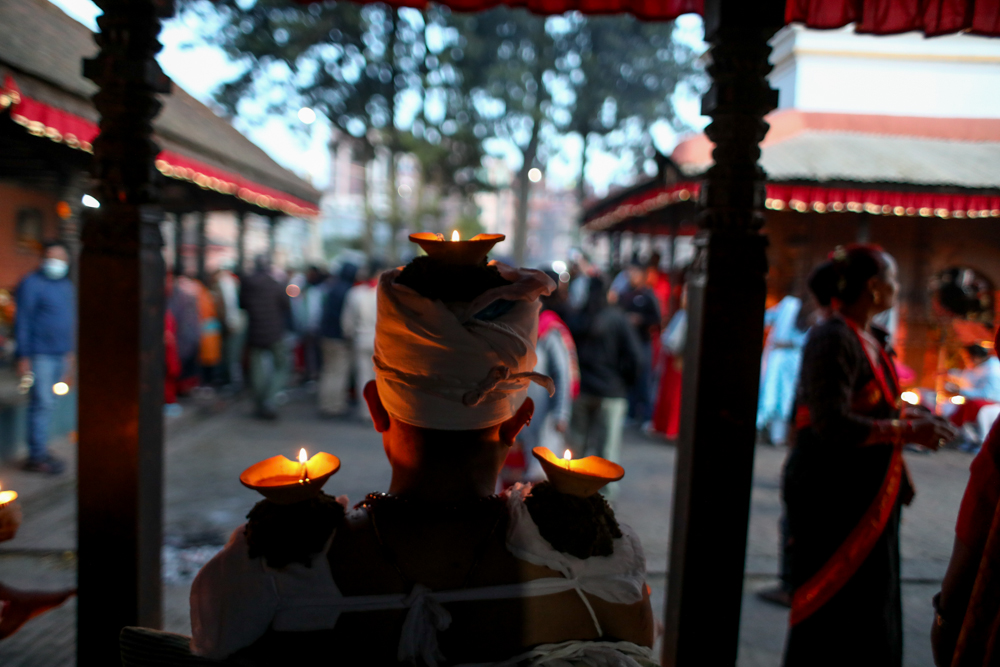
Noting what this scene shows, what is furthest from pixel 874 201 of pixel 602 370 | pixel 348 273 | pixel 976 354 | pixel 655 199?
pixel 348 273

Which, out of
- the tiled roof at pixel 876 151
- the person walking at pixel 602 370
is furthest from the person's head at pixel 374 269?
the tiled roof at pixel 876 151

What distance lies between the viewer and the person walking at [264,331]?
916cm

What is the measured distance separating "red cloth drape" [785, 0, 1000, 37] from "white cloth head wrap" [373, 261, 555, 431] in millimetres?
2278

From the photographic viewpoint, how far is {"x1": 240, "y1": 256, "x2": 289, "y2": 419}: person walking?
30.0ft

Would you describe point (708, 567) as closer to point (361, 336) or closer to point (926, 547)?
point (926, 547)

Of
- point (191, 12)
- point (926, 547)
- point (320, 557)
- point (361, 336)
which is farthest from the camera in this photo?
point (191, 12)

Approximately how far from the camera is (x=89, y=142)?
17.9 feet

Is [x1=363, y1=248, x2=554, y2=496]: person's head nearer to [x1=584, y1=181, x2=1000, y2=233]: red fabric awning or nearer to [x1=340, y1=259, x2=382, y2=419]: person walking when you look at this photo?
[x1=584, y1=181, x2=1000, y2=233]: red fabric awning

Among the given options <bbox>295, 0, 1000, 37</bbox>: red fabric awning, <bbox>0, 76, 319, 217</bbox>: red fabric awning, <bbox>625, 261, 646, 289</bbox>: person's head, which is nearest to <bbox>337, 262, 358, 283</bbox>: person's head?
<bbox>0, 76, 319, 217</bbox>: red fabric awning

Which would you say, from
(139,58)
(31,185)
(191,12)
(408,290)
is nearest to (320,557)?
(408,290)

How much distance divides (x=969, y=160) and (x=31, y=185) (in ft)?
45.5

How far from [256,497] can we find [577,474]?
5134 millimetres

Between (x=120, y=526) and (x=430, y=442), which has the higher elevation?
(x=430, y=442)

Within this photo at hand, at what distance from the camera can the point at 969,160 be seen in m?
9.80
